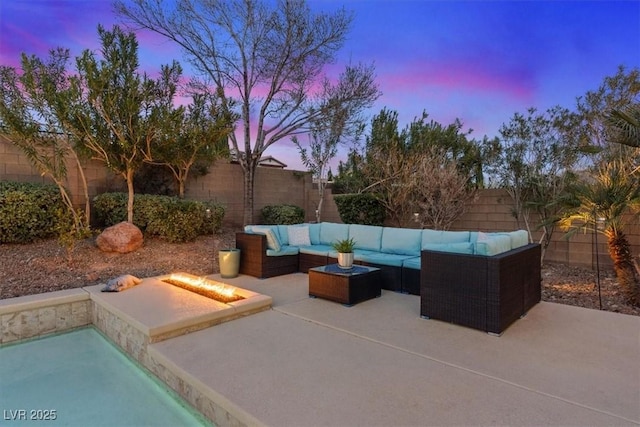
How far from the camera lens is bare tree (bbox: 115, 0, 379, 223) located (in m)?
8.80

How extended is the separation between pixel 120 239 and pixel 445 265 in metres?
5.82

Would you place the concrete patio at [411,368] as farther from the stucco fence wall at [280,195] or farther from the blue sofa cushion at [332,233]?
the stucco fence wall at [280,195]

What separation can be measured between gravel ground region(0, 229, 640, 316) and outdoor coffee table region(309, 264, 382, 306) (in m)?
2.53

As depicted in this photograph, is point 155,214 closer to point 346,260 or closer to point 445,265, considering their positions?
point 346,260

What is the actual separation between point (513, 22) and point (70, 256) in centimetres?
907

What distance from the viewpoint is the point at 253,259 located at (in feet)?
18.6

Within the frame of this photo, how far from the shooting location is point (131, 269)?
19.5 feet

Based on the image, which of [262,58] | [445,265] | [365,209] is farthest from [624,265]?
[262,58]

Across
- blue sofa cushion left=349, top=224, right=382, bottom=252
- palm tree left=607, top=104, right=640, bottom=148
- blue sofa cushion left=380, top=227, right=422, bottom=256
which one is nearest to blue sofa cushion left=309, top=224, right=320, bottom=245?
blue sofa cushion left=349, top=224, right=382, bottom=252

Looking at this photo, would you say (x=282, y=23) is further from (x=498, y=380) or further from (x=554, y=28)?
(x=498, y=380)

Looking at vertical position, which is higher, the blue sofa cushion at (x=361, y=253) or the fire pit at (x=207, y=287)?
the blue sofa cushion at (x=361, y=253)

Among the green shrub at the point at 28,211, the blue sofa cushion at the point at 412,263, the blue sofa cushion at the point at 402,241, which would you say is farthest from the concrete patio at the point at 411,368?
the green shrub at the point at 28,211

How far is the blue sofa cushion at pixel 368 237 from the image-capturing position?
225 inches

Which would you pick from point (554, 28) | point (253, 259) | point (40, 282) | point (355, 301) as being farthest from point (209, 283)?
point (554, 28)
